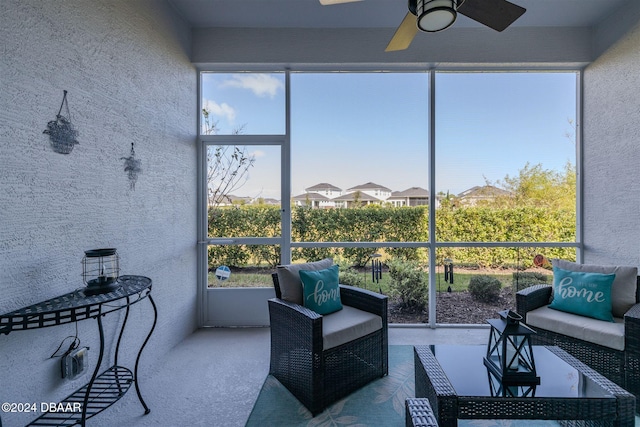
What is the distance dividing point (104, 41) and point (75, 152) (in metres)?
0.86

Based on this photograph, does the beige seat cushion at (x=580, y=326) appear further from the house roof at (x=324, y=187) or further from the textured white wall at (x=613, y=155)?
the house roof at (x=324, y=187)

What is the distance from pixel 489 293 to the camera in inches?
129

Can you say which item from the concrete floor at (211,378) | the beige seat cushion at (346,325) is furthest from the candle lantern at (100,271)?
the beige seat cushion at (346,325)

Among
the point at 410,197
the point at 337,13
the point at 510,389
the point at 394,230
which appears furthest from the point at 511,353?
the point at 337,13

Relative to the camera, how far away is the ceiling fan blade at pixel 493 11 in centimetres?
166

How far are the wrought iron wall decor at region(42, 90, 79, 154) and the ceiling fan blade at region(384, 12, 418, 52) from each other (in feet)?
7.09

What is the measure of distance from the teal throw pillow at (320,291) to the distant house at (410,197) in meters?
1.39

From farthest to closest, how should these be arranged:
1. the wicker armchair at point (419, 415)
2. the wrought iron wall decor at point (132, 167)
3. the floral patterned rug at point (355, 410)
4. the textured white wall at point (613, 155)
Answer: the textured white wall at point (613, 155) < the wrought iron wall decor at point (132, 167) < the floral patterned rug at point (355, 410) < the wicker armchair at point (419, 415)

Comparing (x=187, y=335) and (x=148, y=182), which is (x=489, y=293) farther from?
(x=148, y=182)

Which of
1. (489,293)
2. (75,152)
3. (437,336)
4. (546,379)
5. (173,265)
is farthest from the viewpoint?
(489,293)

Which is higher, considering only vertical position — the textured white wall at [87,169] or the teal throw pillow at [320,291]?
the textured white wall at [87,169]

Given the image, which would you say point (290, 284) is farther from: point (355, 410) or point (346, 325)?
point (355, 410)

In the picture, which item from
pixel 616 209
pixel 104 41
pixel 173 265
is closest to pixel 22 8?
pixel 104 41

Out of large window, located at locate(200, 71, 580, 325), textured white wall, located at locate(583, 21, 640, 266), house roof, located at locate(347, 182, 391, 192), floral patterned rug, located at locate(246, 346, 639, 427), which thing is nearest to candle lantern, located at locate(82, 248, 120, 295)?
floral patterned rug, located at locate(246, 346, 639, 427)
